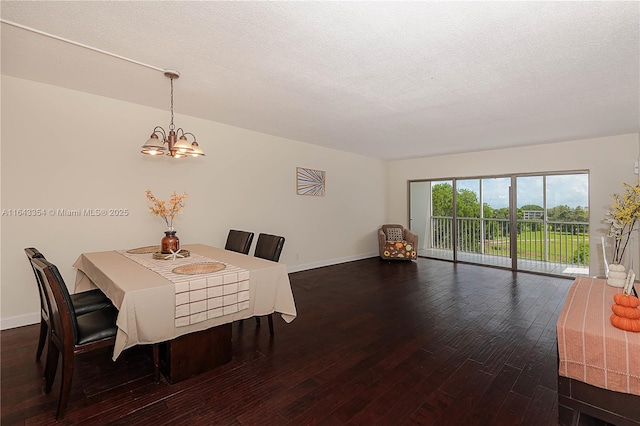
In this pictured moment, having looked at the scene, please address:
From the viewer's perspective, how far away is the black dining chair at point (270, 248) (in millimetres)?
3014

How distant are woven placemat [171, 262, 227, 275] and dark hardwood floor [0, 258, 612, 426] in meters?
0.79

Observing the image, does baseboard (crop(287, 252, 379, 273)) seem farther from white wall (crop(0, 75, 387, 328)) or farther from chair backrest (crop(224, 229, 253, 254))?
chair backrest (crop(224, 229, 253, 254))

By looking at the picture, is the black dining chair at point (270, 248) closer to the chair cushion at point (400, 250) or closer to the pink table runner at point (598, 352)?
the pink table runner at point (598, 352)

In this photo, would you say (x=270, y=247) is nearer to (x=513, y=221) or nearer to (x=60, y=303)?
(x=60, y=303)

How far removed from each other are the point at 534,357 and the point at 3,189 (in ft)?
17.1

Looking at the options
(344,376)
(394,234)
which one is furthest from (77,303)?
(394,234)

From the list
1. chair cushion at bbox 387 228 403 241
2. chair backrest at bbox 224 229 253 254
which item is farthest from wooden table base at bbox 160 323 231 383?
chair cushion at bbox 387 228 403 241

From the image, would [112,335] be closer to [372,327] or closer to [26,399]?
[26,399]

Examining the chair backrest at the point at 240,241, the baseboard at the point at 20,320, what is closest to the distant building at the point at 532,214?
the chair backrest at the point at 240,241

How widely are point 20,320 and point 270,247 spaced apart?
8.89 feet

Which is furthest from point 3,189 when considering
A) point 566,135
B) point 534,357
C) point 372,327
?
point 566,135

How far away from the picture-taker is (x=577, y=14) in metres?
1.79

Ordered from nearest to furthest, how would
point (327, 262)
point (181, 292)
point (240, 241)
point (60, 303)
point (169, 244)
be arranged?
point (60, 303) < point (181, 292) < point (169, 244) < point (240, 241) < point (327, 262)

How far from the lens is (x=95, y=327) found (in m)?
1.90
